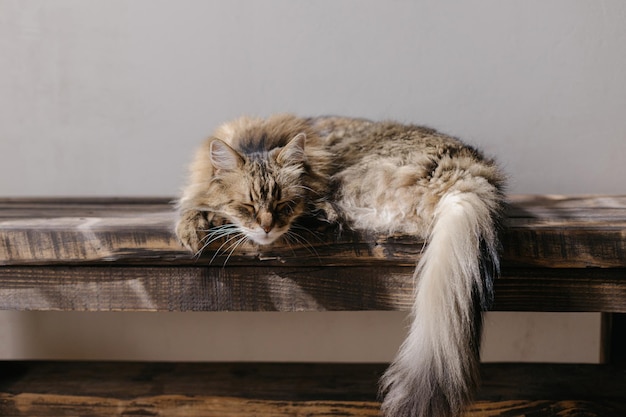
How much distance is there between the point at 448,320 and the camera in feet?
3.34

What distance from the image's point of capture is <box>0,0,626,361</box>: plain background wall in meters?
1.60

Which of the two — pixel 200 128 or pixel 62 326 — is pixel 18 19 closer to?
pixel 200 128

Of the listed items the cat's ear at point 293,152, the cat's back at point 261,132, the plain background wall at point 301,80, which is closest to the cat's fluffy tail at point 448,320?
the cat's ear at point 293,152

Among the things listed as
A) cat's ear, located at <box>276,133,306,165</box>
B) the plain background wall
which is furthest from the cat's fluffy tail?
the plain background wall

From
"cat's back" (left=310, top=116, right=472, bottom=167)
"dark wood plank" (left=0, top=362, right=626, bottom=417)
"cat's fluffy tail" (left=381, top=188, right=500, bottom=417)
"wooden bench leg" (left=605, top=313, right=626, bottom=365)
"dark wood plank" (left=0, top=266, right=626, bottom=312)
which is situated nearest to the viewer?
"cat's fluffy tail" (left=381, top=188, right=500, bottom=417)

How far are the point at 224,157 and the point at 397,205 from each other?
1.08ft

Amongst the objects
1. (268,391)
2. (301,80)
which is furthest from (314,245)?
(301,80)

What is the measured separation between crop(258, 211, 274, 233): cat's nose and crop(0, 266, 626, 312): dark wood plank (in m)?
0.09

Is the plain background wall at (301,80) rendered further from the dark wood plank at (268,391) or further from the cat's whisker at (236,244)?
the cat's whisker at (236,244)

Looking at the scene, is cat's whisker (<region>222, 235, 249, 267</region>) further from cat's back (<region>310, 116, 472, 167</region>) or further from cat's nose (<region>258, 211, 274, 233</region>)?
cat's back (<region>310, 116, 472, 167</region>)

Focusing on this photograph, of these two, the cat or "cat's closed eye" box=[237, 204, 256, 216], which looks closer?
the cat

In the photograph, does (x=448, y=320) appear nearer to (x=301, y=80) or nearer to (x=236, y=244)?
(x=236, y=244)

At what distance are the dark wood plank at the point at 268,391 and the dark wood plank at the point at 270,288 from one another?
32 cm

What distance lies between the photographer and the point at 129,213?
53.3 inches
